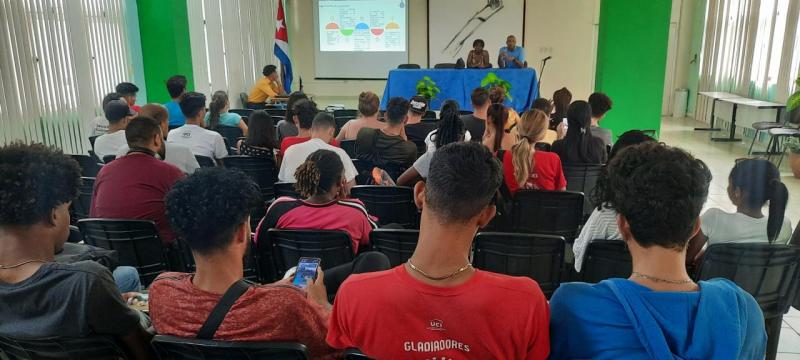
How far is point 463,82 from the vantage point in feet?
33.4

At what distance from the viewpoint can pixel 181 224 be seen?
1.58 m

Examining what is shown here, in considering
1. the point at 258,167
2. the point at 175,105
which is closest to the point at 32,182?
the point at 258,167

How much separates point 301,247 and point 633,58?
22.0ft

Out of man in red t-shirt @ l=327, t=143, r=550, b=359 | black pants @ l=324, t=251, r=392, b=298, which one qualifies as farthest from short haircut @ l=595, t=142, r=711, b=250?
black pants @ l=324, t=251, r=392, b=298

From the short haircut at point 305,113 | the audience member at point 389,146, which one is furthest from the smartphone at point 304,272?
the short haircut at point 305,113

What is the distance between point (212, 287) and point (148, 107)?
346 cm

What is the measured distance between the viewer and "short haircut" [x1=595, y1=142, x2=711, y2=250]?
1315 millimetres

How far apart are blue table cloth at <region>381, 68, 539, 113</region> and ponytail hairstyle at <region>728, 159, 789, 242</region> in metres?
7.42

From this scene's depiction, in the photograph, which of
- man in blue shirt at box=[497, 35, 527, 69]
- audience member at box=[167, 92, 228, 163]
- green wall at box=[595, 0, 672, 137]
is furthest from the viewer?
man in blue shirt at box=[497, 35, 527, 69]

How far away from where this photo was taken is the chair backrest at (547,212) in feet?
11.4

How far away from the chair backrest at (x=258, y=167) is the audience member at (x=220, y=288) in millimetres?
3003

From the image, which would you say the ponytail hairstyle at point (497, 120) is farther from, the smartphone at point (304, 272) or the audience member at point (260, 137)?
the smartphone at point (304, 272)

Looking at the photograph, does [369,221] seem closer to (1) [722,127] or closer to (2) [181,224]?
(2) [181,224]

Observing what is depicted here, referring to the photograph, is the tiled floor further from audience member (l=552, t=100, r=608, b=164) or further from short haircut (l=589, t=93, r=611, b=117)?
audience member (l=552, t=100, r=608, b=164)
